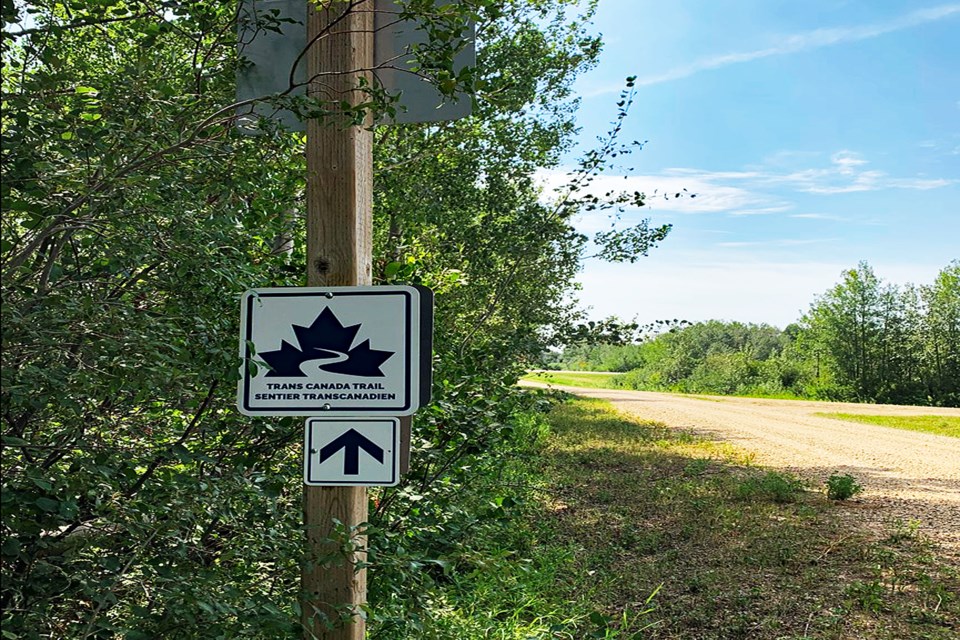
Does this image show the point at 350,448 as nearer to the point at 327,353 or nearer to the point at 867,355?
the point at 327,353

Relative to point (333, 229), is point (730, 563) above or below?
below

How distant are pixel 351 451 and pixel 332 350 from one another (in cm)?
34

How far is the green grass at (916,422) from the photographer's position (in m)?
18.5

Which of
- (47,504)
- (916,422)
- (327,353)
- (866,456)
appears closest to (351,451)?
(327,353)

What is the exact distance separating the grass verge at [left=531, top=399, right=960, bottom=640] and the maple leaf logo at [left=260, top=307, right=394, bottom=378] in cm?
169

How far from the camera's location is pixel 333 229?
282 centimetres

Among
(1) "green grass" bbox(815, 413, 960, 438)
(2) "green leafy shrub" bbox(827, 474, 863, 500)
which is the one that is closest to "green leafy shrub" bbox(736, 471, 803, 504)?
(2) "green leafy shrub" bbox(827, 474, 863, 500)

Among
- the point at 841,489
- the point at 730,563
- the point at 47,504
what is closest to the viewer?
the point at 47,504

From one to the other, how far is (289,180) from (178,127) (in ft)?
2.45

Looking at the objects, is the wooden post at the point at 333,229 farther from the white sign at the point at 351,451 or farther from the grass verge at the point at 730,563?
the grass verge at the point at 730,563

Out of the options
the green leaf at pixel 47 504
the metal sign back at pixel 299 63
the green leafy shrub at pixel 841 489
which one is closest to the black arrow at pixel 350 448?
the green leaf at pixel 47 504

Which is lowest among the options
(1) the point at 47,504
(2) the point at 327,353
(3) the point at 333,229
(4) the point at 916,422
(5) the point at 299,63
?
(4) the point at 916,422

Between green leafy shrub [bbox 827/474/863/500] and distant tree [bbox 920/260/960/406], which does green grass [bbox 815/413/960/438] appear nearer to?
green leafy shrub [bbox 827/474/863/500]

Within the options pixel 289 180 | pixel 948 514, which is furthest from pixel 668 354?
pixel 289 180
